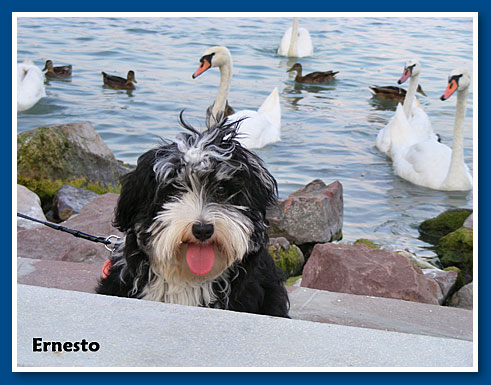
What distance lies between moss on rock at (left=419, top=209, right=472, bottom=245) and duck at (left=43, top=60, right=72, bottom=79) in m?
7.29

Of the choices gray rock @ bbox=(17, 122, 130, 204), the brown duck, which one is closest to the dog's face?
gray rock @ bbox=(17, 122, 130, 204)

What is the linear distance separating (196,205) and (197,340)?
1.91 ft

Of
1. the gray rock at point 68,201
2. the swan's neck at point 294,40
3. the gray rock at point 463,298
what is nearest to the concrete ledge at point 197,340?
the gray rock at point 463,298

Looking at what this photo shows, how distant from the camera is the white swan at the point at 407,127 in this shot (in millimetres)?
12016

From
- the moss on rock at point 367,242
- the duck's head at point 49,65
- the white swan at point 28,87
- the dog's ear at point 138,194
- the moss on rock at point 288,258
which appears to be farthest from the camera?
the duck's head at point 49,65

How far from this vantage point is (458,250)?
317 inches

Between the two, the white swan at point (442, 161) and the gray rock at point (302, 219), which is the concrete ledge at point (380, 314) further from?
the white swan at point (442, 161)

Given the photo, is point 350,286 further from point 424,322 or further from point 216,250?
point 216,250

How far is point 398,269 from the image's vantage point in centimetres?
517

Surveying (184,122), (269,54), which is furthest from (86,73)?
(184,122)

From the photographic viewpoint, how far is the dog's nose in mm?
2916

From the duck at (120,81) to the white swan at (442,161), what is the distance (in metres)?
4.89

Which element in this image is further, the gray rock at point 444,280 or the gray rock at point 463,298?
the gray rock at point 444,280

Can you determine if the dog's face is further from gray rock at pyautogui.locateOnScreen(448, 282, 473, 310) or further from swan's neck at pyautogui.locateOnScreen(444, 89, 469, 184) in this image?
swan's neck at pyautogui.locateOnScreen(444, 89, 469, 184)
